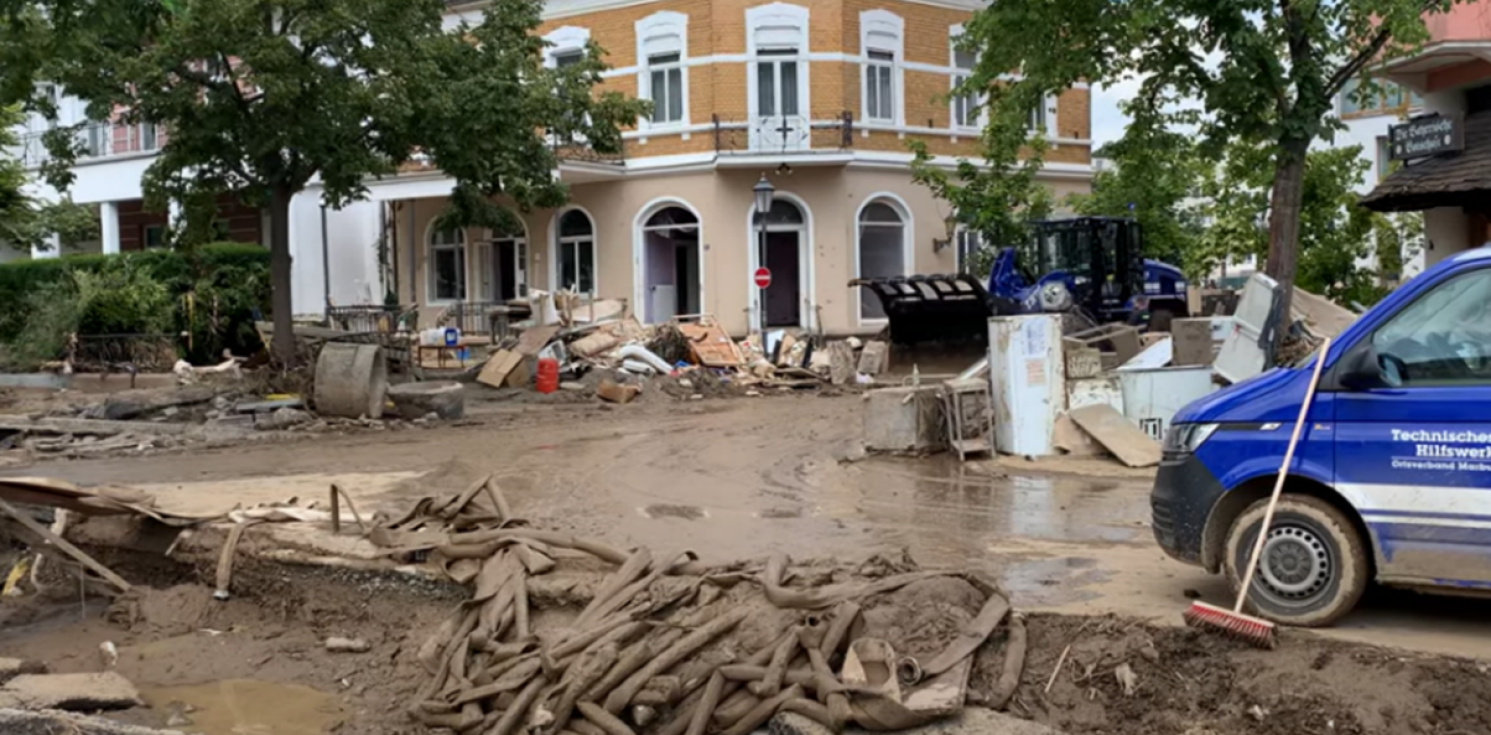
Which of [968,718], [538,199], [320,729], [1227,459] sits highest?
[538,199]

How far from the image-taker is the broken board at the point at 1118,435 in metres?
12.3

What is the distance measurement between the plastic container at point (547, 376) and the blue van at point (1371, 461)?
54.7ft

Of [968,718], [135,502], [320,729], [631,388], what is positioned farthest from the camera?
[631,388]

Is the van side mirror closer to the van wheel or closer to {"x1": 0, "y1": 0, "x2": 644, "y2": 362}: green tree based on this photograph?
the van wheel

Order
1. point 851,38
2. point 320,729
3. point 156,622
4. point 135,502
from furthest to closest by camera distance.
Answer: point 851,38, point 135,502, point 156,622, point 320,729

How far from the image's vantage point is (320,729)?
23.6 ft

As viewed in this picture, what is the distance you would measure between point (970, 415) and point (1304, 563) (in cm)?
709

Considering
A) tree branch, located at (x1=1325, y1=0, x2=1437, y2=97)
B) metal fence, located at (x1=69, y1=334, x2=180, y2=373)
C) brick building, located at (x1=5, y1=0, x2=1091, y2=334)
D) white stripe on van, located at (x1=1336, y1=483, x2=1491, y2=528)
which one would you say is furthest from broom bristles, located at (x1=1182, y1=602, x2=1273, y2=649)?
metal fence, located at (x1=69, y1=334, x2=180, y2=373)

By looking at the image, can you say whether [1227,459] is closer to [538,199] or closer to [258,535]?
[258,535]

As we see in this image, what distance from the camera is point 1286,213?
14.7 m

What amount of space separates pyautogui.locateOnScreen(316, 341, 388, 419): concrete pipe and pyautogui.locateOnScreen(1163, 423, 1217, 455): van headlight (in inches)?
539

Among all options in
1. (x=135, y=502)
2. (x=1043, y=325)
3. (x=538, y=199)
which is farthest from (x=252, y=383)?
(x=1043, y=325)

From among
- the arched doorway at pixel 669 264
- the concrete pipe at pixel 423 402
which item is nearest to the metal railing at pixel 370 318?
the arched doorway at pixel 669 264

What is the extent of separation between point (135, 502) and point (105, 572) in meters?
0.63
